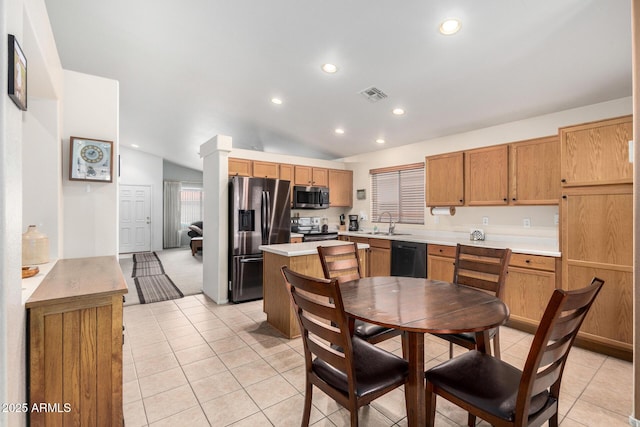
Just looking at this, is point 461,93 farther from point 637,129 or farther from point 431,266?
point 431,266

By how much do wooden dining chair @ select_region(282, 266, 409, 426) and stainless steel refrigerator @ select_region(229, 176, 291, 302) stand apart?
2527mm

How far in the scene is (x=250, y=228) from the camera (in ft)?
13.1

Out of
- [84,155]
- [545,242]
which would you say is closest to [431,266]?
[545,242]

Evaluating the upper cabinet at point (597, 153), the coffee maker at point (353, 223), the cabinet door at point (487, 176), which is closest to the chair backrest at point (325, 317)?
the upper cabinet at point (597, 153)

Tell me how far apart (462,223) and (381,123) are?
188 centimetres

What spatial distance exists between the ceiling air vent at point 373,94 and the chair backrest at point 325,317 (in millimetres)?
→ 2684

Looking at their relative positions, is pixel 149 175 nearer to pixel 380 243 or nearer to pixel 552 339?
pixel 380 243

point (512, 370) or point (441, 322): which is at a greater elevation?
point (441, 322)

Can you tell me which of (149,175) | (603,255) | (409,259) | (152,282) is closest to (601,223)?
(603,255)

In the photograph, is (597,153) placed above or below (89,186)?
above

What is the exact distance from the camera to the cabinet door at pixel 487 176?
3.46 meters

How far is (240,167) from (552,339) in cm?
424

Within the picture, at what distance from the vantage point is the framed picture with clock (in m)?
2.47

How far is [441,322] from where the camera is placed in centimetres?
133
